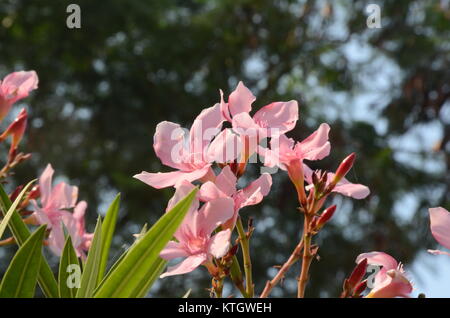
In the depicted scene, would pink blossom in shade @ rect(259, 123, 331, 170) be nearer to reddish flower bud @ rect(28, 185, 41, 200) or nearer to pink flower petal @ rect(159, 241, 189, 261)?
pink flower petal @ rect(159, 241, 189, 261)

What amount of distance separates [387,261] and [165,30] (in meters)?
4.78

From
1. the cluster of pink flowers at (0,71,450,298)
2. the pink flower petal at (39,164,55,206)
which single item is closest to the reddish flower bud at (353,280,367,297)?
the cluster of pink flowers at (0,71,450,298)

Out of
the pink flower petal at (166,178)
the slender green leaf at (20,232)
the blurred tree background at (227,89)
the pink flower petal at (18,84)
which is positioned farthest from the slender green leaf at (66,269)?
the blurred tree background at (227,89)

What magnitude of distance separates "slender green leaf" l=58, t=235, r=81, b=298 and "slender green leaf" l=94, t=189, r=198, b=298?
18cm

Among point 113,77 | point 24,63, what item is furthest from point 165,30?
point 24,63

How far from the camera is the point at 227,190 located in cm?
60

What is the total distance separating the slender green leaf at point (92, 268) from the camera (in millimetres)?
649

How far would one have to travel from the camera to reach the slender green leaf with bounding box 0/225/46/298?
1.72 ft

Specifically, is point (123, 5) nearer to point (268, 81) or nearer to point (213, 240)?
point (268, 81)

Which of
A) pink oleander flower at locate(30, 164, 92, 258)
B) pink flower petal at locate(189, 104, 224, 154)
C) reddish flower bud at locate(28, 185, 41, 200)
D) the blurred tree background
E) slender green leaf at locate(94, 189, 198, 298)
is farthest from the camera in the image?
the blurred tree background

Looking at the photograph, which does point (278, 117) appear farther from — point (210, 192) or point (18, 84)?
point (18, 84)

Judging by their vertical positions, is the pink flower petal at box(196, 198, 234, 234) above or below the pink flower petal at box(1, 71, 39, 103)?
below

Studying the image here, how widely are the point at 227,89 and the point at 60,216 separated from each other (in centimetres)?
394

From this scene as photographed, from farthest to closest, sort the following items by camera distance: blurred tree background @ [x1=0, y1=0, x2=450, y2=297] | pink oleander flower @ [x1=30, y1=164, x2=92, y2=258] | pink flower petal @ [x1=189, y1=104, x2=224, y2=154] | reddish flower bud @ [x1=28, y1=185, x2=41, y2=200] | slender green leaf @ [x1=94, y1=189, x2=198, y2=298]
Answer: blurred tree background @ [x1=0, y1=0, x2=450, y2=297] → reddish flower bud @ [x1=28, y1=185, x2=41, y2=200] → pink oleander flower @ [x1=30, y1=164, x2=92, y2=258] → pink flower petal @ [x1=189, y1=104, x2=224, y2=154] → slender green leaf @ [x1=94, y1=189, x2=198, y2=298]
